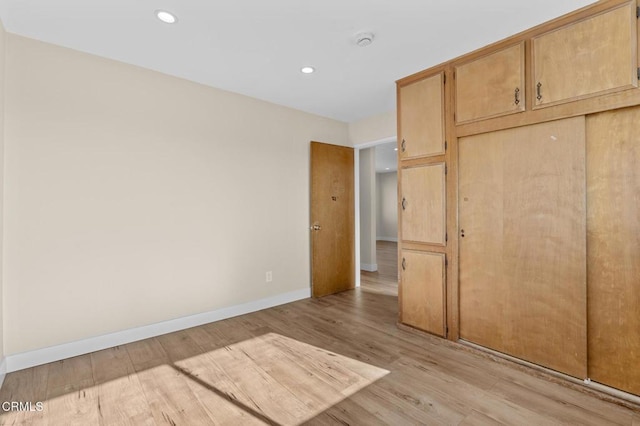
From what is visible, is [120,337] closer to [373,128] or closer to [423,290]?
[423,290]

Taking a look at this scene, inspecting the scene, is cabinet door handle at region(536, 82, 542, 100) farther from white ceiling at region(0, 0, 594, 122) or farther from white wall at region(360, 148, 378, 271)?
white wall at region(360, 148, 378, 271)

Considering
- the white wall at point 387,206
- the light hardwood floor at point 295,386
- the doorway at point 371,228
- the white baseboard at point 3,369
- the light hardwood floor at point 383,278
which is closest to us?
the light hardwood floor at point 295,386

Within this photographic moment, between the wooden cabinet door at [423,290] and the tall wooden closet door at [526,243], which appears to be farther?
the wooden cabinet door at [423,290]

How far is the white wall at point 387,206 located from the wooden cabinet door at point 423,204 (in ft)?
26.4

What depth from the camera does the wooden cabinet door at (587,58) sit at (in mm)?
1819

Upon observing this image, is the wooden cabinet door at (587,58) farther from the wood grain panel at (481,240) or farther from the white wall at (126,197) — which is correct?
the white wall at (126,197)

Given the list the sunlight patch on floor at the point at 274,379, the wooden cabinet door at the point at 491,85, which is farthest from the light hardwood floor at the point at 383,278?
the wooden cabinet door at the point at 491,85

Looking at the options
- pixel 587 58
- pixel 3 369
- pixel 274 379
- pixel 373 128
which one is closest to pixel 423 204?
pixel 587 58

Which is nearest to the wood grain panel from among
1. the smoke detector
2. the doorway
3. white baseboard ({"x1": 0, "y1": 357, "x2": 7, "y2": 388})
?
the smoke detector

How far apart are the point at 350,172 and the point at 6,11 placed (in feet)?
12.4

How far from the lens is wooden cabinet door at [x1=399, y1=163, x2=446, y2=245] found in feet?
8.96

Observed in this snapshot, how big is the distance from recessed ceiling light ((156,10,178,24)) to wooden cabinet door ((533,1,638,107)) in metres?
2.67

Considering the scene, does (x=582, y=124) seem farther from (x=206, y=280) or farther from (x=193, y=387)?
(x=206, y=280)

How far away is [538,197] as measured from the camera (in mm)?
2191
